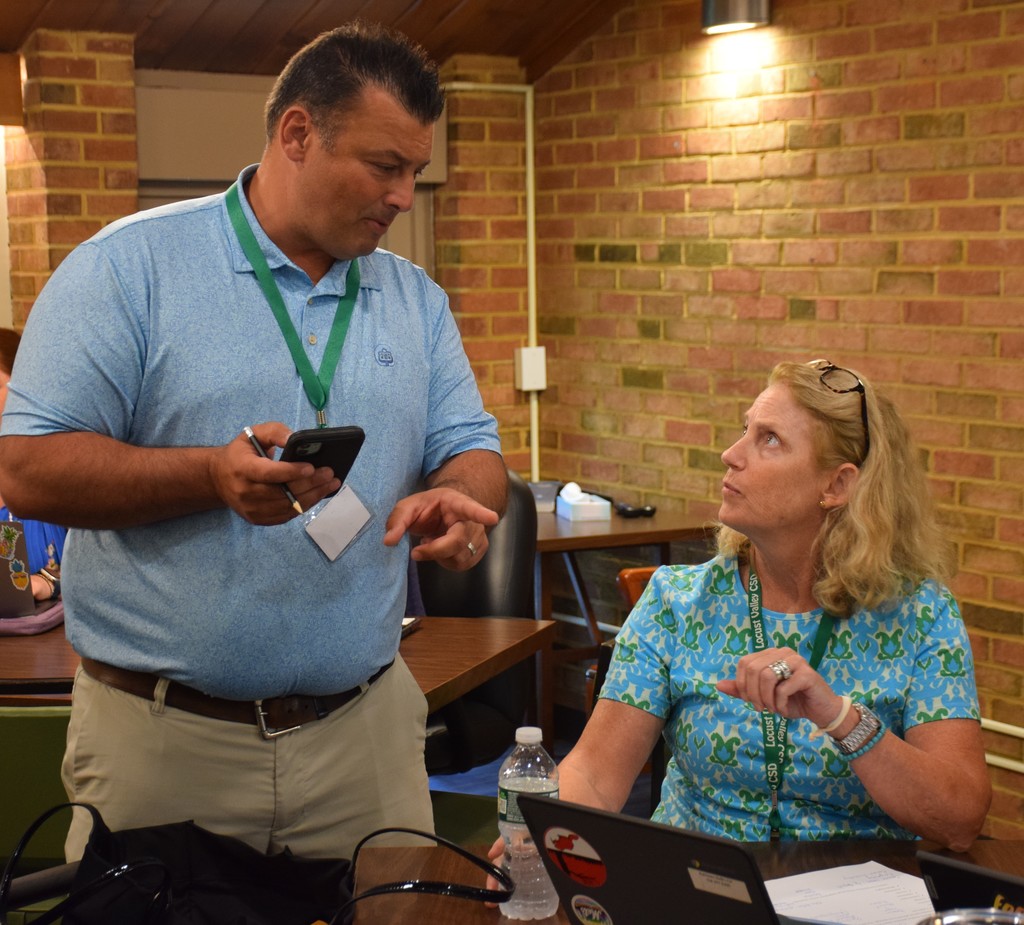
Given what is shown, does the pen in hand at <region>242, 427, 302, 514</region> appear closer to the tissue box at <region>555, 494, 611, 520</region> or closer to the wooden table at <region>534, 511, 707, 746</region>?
the wooden table at <region>534, 511, 707, 746</region>

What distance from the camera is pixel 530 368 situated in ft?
16.4

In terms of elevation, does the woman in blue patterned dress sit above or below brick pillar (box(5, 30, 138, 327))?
below

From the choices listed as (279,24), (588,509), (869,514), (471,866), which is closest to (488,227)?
(279,24)

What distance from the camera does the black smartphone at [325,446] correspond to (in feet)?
5.28

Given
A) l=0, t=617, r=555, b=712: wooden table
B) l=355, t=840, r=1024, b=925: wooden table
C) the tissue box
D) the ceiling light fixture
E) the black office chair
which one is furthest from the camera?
the tissue box

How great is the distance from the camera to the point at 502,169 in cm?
493

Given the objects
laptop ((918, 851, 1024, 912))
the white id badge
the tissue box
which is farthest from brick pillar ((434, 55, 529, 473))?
laptop ((918, 851, 1024, 912))

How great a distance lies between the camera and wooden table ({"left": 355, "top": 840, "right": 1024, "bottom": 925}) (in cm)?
158

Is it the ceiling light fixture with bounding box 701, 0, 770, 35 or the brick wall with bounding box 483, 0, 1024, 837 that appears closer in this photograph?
the brick wall with bounding box 483, 0, 1024, 837

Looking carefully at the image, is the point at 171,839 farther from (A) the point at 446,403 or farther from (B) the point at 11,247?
(B) the point at 11,247

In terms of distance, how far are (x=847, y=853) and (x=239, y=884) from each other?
79cm

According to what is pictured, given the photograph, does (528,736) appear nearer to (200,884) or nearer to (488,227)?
(200,884)

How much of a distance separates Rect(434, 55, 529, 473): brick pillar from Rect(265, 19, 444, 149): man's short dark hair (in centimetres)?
291

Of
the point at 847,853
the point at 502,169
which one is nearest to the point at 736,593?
the point at 847,853
